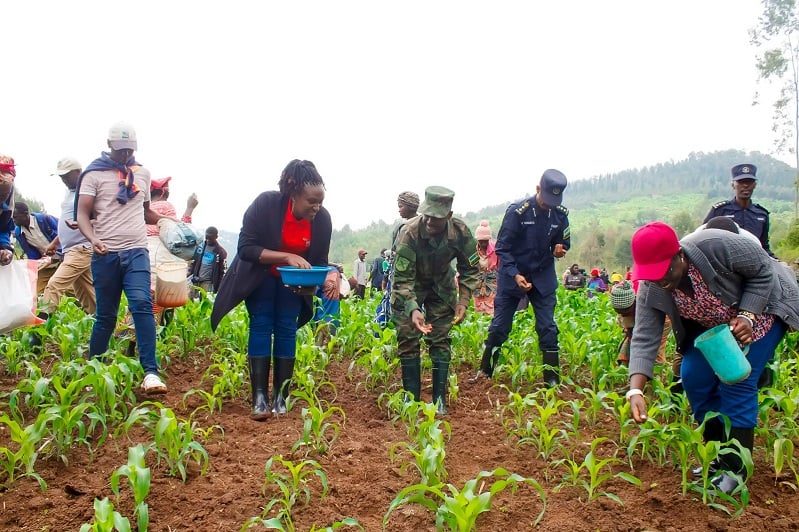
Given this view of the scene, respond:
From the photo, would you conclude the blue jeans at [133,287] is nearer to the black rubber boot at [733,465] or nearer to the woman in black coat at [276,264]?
the woman in black coat at [276,264]

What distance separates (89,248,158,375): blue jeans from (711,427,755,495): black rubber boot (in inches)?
129

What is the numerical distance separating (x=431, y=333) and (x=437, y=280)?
0.37 metres

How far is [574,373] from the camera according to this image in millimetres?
5000

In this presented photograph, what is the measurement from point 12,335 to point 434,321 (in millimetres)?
3456

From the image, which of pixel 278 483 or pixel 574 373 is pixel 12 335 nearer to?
pixel 278 483

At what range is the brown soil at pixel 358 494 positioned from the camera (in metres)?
2.56

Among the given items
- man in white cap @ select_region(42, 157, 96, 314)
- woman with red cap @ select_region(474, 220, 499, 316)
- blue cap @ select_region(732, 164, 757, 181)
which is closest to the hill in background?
woman with red cap @ select_region(474, 220, 499, 316)

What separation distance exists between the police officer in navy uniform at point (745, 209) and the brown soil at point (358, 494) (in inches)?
101

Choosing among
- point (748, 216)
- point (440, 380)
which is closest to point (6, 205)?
point (440, 380)

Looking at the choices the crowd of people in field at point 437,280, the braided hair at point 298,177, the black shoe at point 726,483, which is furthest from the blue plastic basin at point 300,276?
the black shoe at point 726,483

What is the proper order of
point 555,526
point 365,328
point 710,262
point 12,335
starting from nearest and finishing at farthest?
point 555,526 < point 710,262 < point 12,335 < point 365,328

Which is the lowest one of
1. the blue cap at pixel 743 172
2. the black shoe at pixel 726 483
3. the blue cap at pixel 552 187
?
the black shoe at pixel 726 483

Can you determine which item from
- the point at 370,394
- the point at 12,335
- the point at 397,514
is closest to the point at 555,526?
the point at 397,514

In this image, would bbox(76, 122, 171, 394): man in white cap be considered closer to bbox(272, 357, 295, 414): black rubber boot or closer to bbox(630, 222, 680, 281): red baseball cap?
bbox(272, 357, 295, 414): black rubber boot
